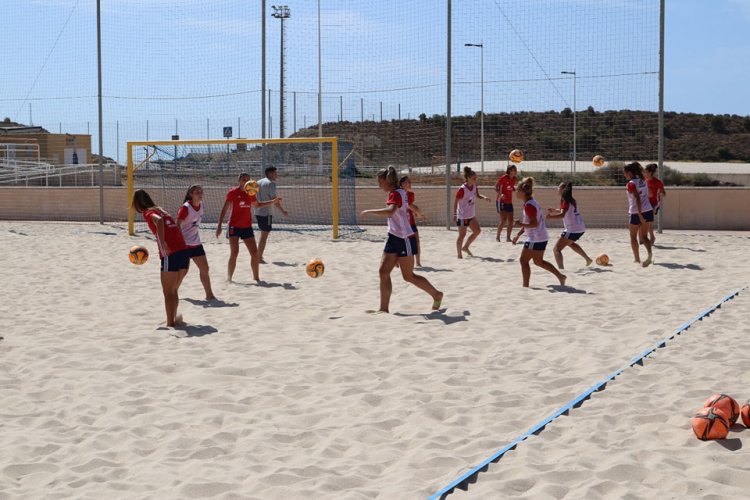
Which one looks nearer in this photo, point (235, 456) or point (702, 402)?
Answer: point (235, 456)

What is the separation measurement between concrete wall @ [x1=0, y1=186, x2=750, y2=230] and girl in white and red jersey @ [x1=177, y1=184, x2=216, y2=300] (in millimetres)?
11398

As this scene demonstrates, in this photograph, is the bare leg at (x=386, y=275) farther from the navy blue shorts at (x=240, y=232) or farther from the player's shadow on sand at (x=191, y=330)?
the navy blue shorts at (x=240, y=232)

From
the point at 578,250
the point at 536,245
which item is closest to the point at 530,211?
the point at 536,245

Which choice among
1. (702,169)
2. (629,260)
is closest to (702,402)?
(629,260)

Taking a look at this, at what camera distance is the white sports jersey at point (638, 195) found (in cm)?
1234

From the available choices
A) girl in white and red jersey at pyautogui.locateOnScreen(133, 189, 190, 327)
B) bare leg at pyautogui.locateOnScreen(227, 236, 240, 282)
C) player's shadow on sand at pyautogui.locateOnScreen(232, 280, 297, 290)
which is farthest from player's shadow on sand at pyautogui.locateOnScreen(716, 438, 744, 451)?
bare leg at pyautogui.locateOnScreen(227, 236, 240, 282)

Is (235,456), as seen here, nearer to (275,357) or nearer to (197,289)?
(275,357)

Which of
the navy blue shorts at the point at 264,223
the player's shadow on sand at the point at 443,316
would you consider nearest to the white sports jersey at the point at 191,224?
the player's shadow on sand at the point at 443,316

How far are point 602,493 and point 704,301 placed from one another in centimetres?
583

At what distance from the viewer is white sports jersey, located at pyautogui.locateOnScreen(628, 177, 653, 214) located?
12.3 meters

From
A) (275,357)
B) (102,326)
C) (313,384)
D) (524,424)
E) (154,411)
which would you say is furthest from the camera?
(102,326)

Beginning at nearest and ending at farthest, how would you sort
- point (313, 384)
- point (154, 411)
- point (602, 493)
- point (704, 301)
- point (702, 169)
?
point (602, 493), point (154, 411), point (313, 384), point (704, 301), point (702, 169)

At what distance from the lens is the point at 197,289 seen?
35.0ft

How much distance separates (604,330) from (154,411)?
13.0 feet
